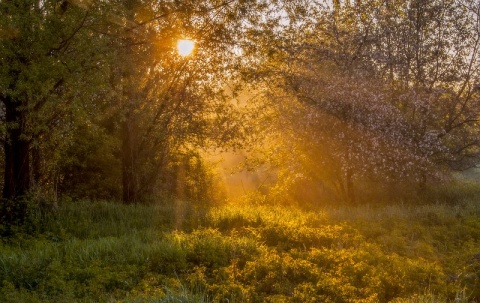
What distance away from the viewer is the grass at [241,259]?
8.31m

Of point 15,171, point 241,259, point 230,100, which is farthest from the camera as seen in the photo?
point 230,100

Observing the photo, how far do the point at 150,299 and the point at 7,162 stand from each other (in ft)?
31.9

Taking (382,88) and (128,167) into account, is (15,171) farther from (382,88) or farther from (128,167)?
(382,88)

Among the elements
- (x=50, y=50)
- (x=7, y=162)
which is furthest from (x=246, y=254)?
(x=7, y=162)

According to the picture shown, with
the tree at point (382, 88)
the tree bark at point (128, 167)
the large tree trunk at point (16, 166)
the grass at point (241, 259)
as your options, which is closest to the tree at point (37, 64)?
the large tree trunk at point (16, 166)

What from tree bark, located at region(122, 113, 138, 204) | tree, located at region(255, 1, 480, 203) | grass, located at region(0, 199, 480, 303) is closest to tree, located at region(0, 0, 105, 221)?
grass, located at region(0, 199, 480, 303)

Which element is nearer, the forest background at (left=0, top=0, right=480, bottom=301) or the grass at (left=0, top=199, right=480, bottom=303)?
the grass at (left=0, top=199, right=480, bottom=303)

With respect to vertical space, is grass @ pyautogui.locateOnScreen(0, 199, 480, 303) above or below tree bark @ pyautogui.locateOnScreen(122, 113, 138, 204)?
below

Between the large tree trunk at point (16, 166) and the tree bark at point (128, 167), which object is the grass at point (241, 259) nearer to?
the large tree trunk at point (16, 166)

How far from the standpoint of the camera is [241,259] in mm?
10273

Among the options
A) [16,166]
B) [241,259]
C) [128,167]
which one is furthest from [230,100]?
[241,259]

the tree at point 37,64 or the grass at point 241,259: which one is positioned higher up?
the tree at point 37,64

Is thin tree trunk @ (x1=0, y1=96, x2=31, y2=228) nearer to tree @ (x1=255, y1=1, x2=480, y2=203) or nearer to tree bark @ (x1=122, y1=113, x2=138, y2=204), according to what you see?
tree bark @ (x1=122, y1=113, x2=138, y2=204)

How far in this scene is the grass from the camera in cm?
831
